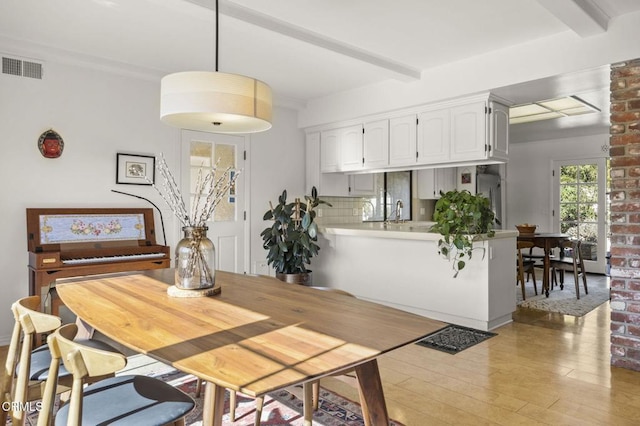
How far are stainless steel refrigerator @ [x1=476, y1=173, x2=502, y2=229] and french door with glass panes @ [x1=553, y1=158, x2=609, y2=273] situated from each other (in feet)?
3.06

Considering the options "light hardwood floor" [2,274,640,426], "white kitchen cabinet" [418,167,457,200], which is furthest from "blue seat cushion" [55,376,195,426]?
"white kitchen cabinet" [418,167,457,200]

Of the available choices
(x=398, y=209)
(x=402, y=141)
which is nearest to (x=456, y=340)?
(x=402, y=141)

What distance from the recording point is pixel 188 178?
4.70 m

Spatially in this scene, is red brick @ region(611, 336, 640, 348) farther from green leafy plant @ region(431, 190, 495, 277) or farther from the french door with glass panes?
the french door with glass panes

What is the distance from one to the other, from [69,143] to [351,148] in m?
2.97

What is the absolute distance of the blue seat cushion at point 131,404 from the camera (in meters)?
1.41

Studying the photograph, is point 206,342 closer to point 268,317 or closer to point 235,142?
point 268,317

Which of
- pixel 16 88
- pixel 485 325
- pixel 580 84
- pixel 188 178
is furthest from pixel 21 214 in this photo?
pixel 580 84

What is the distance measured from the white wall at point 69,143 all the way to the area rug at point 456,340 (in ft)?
9.13

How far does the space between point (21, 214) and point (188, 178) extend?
1.56 m

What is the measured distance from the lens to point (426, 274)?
4.40m

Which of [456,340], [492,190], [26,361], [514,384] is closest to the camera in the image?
[26,361]

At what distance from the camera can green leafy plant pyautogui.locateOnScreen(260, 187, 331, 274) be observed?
4910 millimetres

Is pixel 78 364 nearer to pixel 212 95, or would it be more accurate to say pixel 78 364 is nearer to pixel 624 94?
pixel 212 95
